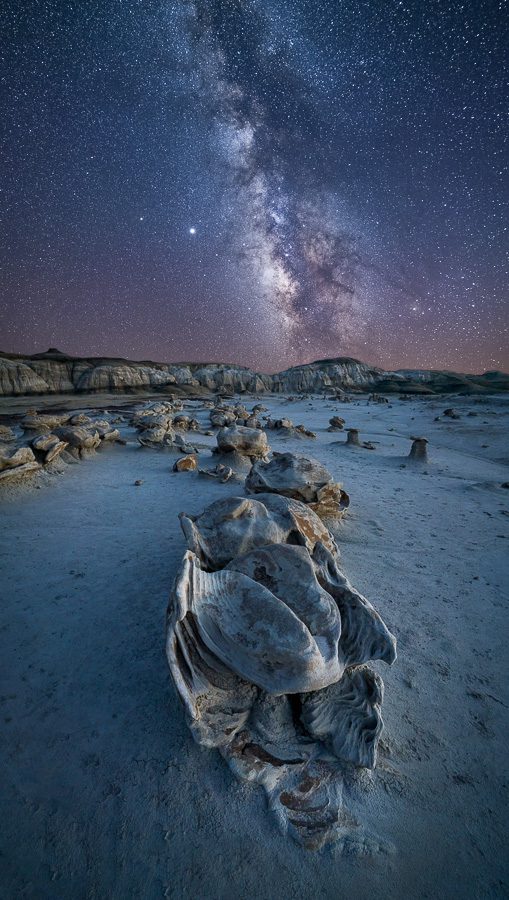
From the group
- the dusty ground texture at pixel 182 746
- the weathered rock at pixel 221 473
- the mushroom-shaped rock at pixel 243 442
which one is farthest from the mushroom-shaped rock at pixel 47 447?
the mushroom-shaped rock at pixel 243 442

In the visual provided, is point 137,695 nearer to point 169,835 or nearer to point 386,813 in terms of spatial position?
point 169,835

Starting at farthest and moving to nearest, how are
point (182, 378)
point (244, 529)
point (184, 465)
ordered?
point (182, 378) < point (184, 465) < point (244, 529)

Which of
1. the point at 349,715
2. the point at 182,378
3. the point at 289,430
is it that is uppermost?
the point at 182,378

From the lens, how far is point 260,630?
186 cm

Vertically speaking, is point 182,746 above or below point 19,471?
below

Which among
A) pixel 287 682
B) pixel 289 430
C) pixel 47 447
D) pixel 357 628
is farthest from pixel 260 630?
pixel 289 430

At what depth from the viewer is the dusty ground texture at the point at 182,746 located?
1339 mm

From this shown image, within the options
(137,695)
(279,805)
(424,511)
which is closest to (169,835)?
(279,805)

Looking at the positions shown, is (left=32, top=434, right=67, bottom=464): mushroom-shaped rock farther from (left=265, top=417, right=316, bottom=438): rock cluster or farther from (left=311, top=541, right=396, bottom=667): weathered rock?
(left=265, top=417, right=316, bottom=438): rock cluster

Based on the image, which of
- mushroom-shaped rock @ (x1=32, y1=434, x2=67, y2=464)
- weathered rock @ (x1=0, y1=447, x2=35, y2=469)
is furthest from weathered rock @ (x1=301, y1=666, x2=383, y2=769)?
mushroom-shaped rock @ (x1=32, y1=434, x2=67, y2=464)

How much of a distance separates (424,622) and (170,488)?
4.60 m

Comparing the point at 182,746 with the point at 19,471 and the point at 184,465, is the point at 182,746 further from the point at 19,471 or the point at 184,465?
the point at 184,465

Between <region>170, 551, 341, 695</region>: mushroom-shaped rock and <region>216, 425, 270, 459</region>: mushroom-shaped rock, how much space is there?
5.96m

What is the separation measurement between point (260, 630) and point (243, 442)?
6.40 metres
